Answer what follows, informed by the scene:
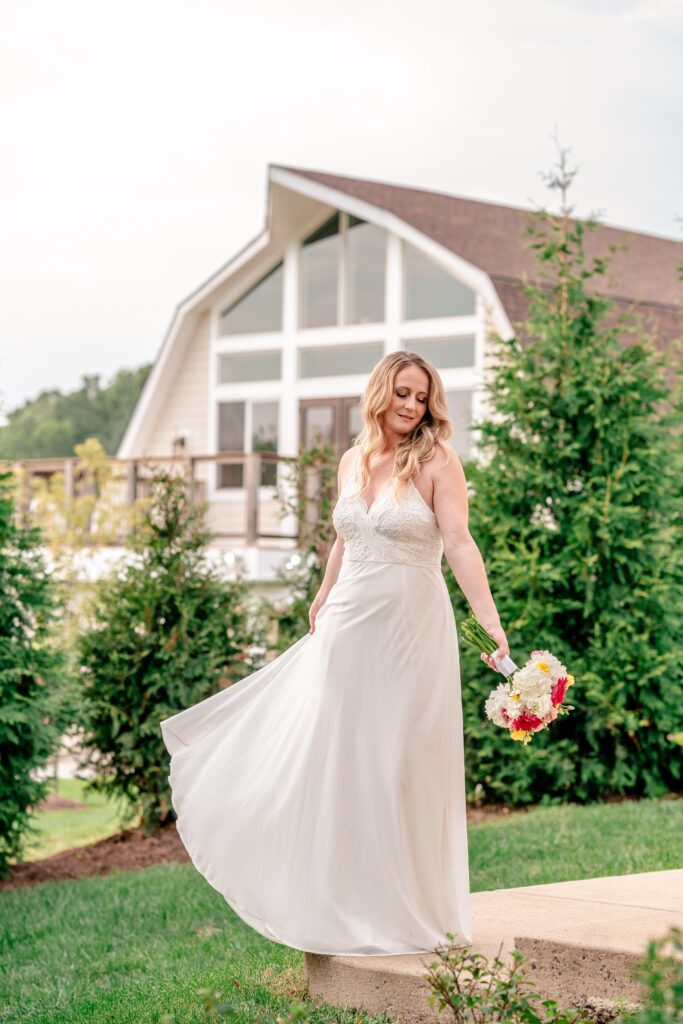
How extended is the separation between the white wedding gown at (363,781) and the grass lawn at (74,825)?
6.40 metres

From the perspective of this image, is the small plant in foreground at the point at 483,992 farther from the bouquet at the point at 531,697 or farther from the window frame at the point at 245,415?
the window frame at the point at 245,415

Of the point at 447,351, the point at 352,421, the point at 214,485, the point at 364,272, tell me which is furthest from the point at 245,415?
the point at 447,351

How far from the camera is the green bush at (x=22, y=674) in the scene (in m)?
9.28

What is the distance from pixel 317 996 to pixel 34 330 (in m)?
49.5

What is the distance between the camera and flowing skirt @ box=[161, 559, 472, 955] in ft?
16.0

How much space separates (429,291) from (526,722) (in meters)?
19.8

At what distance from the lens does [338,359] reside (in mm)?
25156

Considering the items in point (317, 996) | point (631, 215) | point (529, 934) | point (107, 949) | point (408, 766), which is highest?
point (631, 215)

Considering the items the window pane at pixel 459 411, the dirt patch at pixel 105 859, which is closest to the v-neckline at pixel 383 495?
the dirt patch at pixel 105 859

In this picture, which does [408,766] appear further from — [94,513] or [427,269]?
[427,269]

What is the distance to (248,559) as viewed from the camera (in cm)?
2091

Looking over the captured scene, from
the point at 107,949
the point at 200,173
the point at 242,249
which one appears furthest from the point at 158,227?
the point at 107,949

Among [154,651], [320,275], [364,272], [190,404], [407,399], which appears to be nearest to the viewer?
[407,399]

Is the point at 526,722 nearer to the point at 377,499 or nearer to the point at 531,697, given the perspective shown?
the point at 531,697
